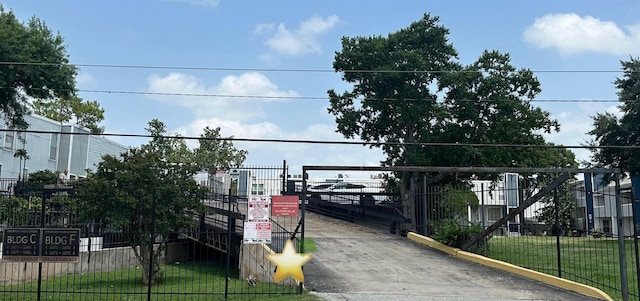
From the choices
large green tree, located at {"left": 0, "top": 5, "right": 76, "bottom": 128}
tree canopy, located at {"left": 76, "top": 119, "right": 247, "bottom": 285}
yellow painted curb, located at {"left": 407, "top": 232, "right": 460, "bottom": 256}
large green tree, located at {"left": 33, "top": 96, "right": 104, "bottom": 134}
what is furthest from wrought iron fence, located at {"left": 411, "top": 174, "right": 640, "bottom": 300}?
large green tree, located at {"left": 33, "top": 96, "right": 104, "bottom": 134}

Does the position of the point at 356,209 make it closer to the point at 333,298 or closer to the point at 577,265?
the point at 577,265

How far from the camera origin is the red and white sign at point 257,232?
11.8 metres

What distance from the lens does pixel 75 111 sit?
172 feet

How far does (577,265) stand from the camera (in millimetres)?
15742

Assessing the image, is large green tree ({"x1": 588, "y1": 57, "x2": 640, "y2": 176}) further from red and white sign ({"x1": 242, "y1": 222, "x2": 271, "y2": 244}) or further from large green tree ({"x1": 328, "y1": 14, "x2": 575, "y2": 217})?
red and white sign ({"x1": 242, "y1": 222, "x2": 271, "y2": 244})

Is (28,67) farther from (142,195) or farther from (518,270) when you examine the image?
(518,270)

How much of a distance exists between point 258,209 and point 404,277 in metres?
4.02

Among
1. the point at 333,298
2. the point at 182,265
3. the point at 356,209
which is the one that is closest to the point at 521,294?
the point at 333,298

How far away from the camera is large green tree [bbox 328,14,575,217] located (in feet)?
86.1

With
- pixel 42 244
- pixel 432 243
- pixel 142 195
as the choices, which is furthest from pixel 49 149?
pixel 432 243

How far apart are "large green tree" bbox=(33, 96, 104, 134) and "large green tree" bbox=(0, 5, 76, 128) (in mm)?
26233

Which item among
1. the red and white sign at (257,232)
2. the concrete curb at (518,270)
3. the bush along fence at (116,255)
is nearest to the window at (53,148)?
the bush along fence at (116,255)

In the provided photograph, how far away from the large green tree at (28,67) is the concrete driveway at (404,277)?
13314 millimetres

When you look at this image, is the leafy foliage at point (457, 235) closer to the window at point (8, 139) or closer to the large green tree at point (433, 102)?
the large green tree at point (433, 102)
